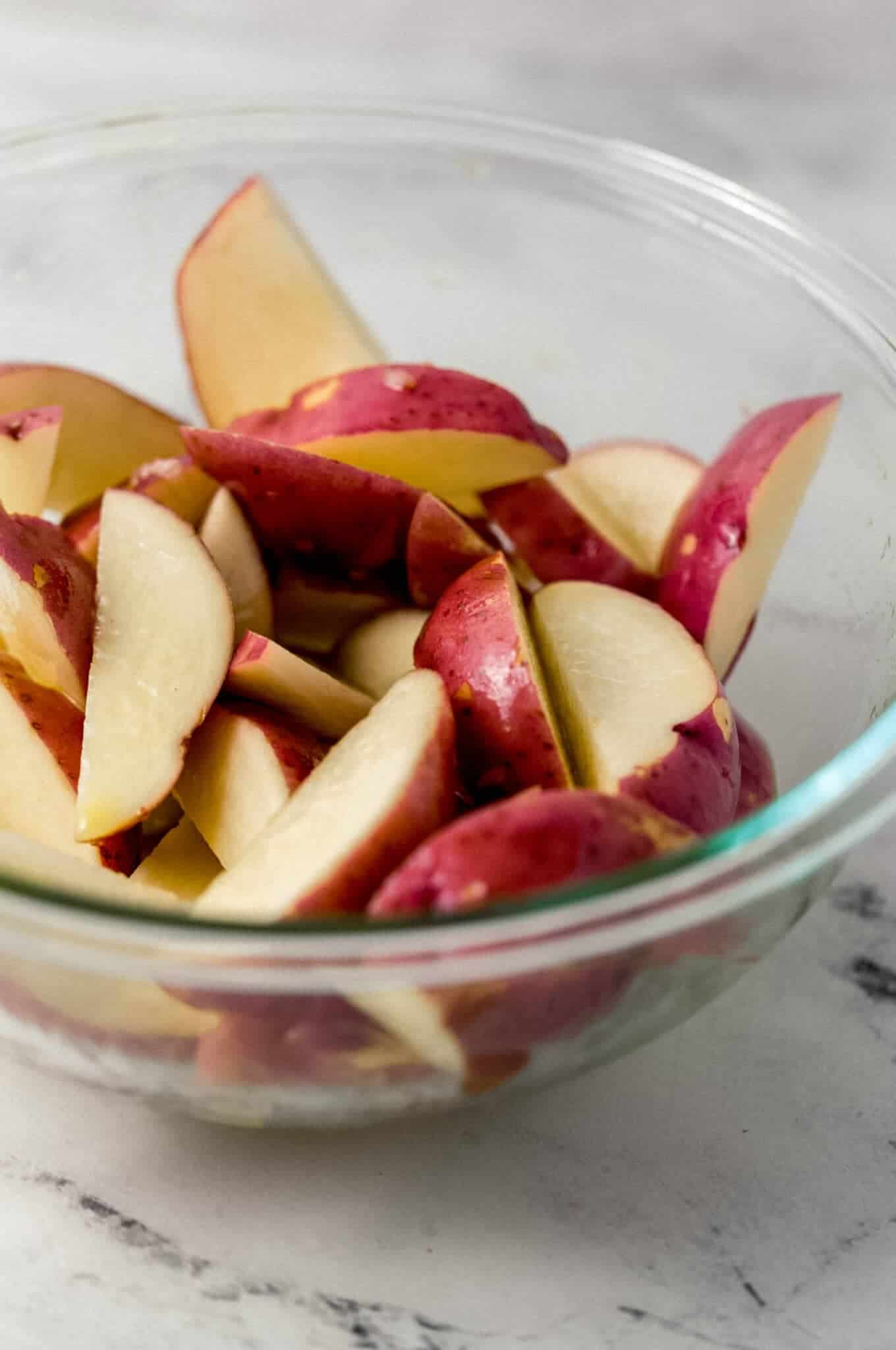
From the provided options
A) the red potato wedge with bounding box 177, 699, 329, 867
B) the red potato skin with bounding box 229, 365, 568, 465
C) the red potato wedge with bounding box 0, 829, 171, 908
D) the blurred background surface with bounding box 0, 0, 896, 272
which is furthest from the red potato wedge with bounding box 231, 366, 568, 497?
the blurred background surface with bounding box 0, 0, 896, 272

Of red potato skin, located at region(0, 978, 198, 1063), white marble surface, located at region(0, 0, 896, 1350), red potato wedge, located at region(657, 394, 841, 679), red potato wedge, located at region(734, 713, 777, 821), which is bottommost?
white marble surface, located at region(0, 0, 896, 1350)

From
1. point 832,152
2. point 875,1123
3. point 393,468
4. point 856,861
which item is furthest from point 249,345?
point 832,152

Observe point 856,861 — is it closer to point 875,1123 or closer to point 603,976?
point 875,1123

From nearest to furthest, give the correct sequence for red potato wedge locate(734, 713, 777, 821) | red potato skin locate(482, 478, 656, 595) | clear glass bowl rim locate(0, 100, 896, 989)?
clear glass bowl rim locate(0, 100, 896, 989)
red potato wedge locate(734, 713, 777, 821)
red potato skin locate(482, 478, 656, 595)

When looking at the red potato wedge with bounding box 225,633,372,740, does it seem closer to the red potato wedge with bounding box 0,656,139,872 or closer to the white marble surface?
the red potato wedge with bounding box 0,656,139,872

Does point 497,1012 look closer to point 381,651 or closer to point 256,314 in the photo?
point 381,651

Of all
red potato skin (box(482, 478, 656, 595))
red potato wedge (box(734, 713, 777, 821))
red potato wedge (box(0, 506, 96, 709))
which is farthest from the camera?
red potato skin (box(482, 478, 656, 595))

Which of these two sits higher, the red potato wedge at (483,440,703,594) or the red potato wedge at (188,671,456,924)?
the red potato wedge at (483,440,703,594)

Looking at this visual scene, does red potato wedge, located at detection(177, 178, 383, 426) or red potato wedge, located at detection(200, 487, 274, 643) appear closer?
red potato wedge, located at detection(200, 487, 274, 643)
